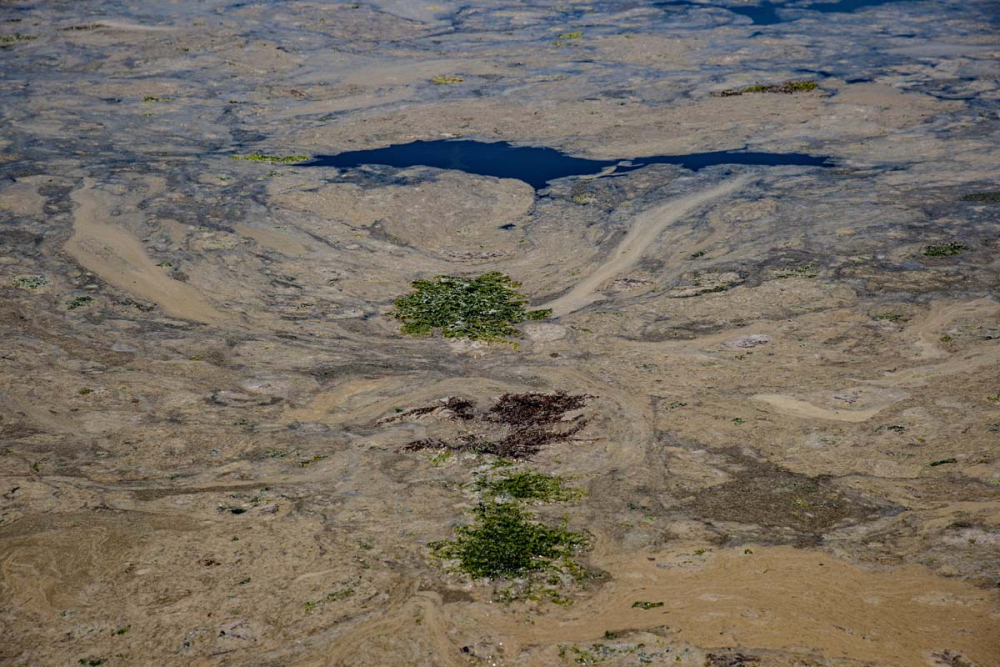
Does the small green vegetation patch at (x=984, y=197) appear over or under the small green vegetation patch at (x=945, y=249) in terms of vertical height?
over

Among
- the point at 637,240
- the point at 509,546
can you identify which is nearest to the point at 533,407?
the point at 509,546

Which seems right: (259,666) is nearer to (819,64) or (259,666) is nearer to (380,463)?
(380,463)

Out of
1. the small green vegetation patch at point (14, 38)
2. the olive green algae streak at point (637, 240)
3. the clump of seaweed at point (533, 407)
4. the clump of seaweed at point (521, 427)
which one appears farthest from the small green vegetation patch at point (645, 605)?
the small green vegetation patch at point (14, 38)

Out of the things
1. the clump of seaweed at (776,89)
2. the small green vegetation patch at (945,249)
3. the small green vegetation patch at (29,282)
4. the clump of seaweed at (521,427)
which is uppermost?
the clump of seaweed at (776,89)

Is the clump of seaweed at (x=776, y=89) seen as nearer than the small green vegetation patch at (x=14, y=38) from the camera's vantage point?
Yes

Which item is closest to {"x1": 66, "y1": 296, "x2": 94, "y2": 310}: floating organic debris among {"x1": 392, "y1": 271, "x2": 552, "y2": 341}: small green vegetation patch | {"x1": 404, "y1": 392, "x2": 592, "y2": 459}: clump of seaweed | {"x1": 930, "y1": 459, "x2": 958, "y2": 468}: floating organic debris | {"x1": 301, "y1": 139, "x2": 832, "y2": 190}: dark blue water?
{"x1": 392, "y1": 271, "x2": 552, "y2": 341}: small green vegetation patch

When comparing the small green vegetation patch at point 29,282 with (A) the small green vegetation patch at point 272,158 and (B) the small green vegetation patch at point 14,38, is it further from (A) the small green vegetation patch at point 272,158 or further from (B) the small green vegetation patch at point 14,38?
(B) the small green vegetation patch at point 14,38
